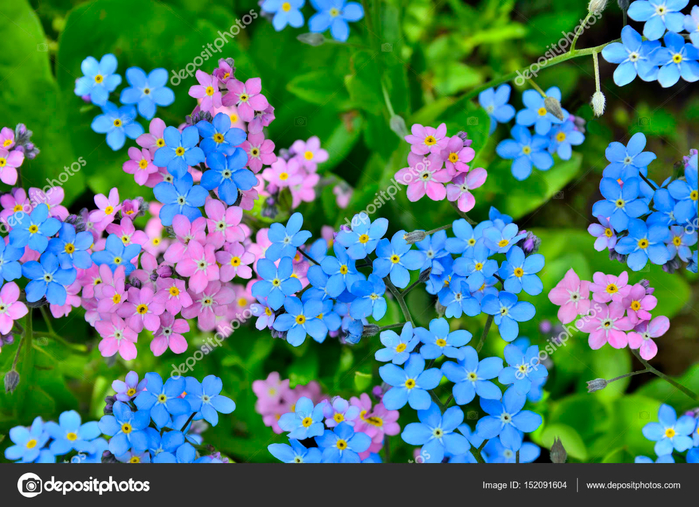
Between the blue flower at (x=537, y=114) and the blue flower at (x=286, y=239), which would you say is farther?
the blue flower at (x=537, y=114)

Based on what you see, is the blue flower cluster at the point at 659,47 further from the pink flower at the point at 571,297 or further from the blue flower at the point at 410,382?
the blue flower at the point at 410,382

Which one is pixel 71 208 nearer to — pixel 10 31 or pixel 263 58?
pixel 10 31

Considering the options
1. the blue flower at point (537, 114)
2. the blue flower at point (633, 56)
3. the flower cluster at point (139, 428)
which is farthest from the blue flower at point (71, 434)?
the blue flower at point (633, 56)

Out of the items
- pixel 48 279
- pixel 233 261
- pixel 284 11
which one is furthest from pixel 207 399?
pixel 284 11

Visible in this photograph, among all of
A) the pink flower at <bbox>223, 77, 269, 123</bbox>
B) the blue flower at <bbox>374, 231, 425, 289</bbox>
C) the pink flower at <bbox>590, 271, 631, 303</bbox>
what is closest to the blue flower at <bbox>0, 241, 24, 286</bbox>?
the pink flower at <bbox>223, 77, 269, 123</bbox>

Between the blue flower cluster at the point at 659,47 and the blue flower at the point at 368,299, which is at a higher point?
the blue flower cluster at the point at 659,47

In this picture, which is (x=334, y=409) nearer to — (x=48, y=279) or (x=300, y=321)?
(x=300, y=321)
